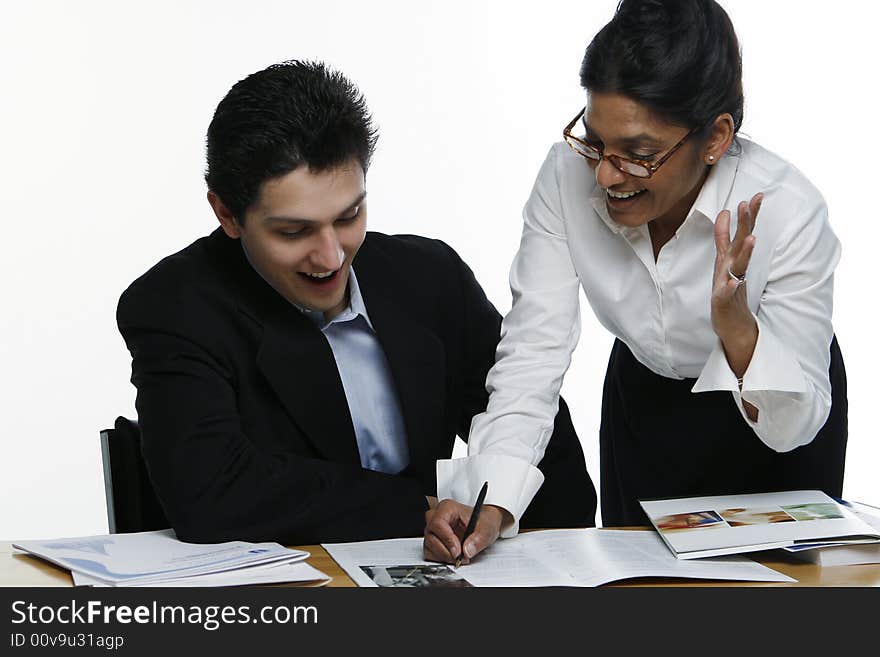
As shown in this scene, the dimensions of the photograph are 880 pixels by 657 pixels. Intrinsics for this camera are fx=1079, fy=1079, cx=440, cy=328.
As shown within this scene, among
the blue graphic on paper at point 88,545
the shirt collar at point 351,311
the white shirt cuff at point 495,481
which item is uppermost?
the shirt collar at point 351,311

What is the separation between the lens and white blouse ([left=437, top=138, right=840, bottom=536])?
157 cm

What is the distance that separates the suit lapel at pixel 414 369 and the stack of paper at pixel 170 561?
45 centimetres

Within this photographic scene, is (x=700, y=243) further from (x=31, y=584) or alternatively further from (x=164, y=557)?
(x=31, y=584)

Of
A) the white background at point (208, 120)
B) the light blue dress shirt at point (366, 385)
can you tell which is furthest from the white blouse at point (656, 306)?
the white background at point (208, 120)

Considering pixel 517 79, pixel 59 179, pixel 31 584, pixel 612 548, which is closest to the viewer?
pixel 31 584

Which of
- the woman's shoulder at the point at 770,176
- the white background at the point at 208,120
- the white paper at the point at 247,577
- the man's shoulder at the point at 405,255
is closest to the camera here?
the white paper at the point at 247,577

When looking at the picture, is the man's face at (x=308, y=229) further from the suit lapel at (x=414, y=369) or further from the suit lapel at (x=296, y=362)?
the suit lapel at (x=414, y=369)

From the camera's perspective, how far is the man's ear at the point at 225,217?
1746mm

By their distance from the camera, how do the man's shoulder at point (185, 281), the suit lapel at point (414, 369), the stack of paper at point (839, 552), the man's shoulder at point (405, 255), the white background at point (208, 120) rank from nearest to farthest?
the stack of paper at point (839, 552)
the man's shoulder at point (185, 281)
the suit lapel at point (414, 369)
the man's shoulder at point (405, 255)
the white background at point (208, 120)

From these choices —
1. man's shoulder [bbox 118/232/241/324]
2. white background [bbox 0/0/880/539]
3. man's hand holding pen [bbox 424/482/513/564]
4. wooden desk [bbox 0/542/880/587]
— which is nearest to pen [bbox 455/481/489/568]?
man's hand holding pen [bbox 424/482/513/564]

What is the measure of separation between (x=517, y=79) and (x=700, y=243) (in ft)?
7.95

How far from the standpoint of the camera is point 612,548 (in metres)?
1.52

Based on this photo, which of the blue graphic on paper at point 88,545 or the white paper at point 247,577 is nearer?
the white paper at point 247,577
